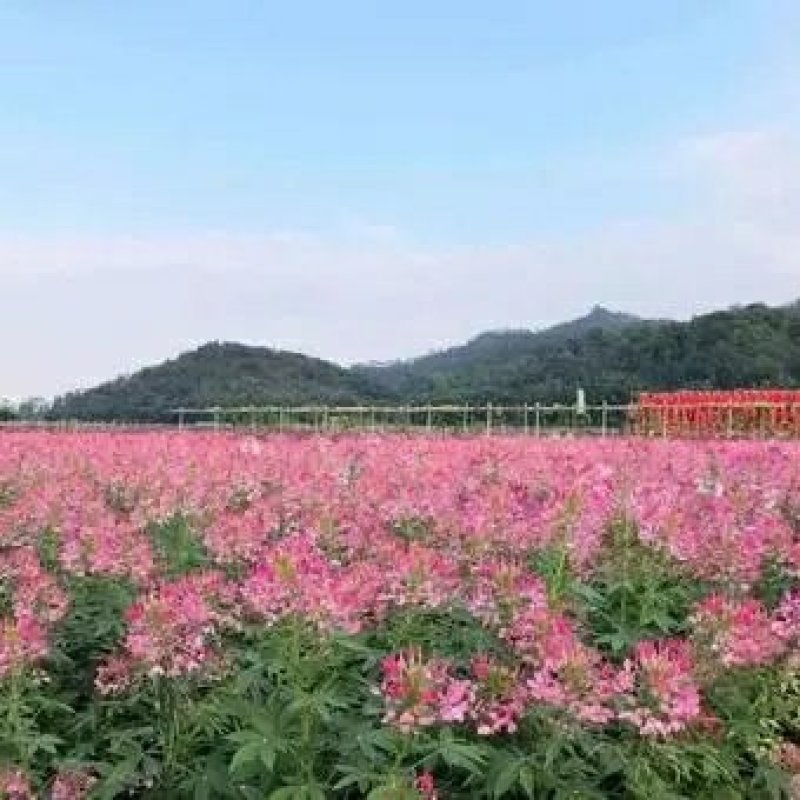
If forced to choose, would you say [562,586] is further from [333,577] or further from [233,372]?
[233,372]

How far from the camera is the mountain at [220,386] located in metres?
35.8

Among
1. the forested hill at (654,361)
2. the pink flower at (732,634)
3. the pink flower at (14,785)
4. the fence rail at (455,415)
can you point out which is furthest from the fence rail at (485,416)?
the pink flower at (14,785)

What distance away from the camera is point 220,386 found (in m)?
39.9

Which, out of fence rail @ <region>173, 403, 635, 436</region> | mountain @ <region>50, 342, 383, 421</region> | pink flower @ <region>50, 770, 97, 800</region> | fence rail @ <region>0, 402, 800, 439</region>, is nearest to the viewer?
pink flower @ <region>50, 770, 97, 800</region>

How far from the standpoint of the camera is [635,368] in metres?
41.4

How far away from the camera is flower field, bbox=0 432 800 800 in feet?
10.6

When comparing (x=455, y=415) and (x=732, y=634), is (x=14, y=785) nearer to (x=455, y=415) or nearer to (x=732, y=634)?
A: (x=732, y=634)

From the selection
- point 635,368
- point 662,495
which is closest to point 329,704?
point 662,495

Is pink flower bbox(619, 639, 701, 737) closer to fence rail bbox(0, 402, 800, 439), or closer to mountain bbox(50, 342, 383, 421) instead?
fence rail bbox(0, 402, 800, 439)

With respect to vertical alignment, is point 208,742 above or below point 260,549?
below

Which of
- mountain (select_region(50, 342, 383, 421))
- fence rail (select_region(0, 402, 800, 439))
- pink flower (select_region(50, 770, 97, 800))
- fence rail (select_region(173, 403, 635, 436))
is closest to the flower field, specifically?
pink flower (select_region(50, 770, 97, 800))

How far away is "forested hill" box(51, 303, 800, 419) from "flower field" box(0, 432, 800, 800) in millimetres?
30090

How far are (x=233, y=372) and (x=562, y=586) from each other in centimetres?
3878

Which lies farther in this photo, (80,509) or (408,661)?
(80,509)
